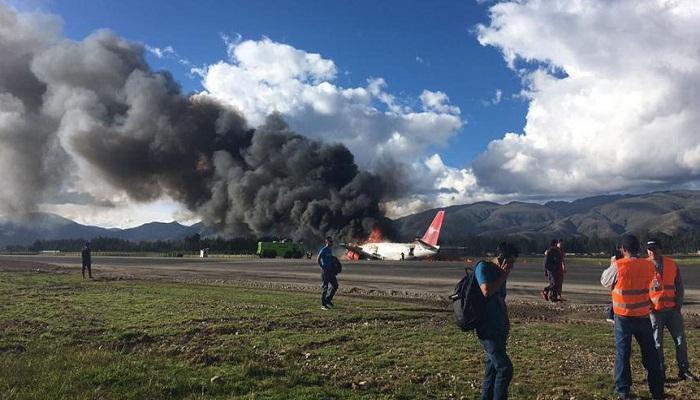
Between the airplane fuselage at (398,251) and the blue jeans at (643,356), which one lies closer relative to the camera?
the blue jeans at (643,356)

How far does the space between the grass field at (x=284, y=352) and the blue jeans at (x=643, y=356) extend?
13.0 inches

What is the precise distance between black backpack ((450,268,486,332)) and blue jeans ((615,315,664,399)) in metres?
2.49

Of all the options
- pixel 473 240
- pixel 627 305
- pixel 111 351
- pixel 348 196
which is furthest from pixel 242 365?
pixel 473 240

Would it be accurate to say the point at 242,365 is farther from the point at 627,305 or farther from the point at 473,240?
the point at 473,240

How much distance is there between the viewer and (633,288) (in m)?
7.28

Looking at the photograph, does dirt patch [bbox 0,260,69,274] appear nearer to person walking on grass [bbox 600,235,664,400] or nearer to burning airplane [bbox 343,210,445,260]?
burning airplane [bbox 343,210,445,260]

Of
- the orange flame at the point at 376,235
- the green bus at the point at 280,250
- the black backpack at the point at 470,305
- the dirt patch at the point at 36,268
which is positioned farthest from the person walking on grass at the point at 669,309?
the orange flame at the point at 376,235

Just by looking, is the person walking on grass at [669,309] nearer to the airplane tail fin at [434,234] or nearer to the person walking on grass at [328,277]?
the person walking on grass at [328,277]

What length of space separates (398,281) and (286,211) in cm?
5241

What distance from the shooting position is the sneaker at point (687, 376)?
7.94m

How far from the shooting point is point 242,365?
862 cm

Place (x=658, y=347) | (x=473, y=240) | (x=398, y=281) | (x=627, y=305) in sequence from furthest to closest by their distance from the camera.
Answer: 1. (x=473, y=240)
2. (x=398, y=281)
3. (x=658, y=347)
4. (x=627, y=305)

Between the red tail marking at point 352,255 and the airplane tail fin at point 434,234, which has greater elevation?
the airplane tail fin at point 434,234

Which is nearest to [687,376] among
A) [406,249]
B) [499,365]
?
[499,365]
